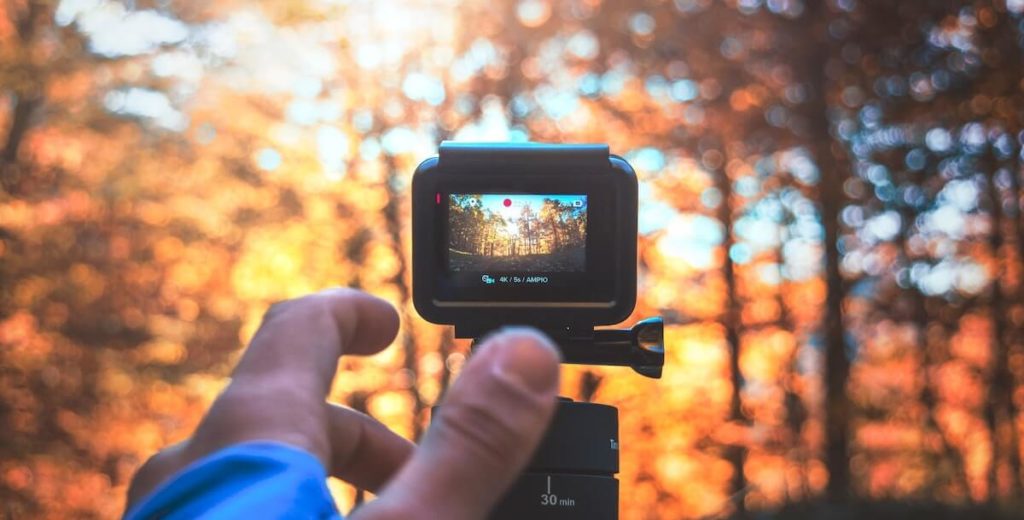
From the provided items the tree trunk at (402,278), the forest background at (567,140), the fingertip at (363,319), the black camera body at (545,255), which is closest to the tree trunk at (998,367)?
the forest background at (567,140)

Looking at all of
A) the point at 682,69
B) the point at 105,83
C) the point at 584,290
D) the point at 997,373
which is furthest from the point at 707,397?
the point at 584,290

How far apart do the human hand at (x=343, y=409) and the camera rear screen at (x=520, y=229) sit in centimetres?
49

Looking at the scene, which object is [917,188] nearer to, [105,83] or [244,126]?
[244,126]

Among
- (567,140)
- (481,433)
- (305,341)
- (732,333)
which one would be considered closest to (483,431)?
(481,433)

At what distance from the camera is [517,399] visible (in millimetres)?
372

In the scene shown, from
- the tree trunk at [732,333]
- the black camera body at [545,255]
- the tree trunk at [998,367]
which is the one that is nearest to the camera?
the black camera body at [545,255]

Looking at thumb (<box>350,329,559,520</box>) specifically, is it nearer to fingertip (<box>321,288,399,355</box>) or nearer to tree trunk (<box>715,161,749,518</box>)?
fingertip (<box>321,288,399,355</box>)

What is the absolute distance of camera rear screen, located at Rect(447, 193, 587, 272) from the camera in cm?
95

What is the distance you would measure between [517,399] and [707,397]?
32.4 ft

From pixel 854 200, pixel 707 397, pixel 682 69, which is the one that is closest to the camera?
pixel 854 200

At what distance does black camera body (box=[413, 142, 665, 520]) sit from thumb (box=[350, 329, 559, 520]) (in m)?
0.50

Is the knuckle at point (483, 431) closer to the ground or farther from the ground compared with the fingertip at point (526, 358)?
closer to the ground

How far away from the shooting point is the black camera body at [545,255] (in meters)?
0.91

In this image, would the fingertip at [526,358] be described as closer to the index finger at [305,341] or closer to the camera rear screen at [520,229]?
the index finger at [305,341]
